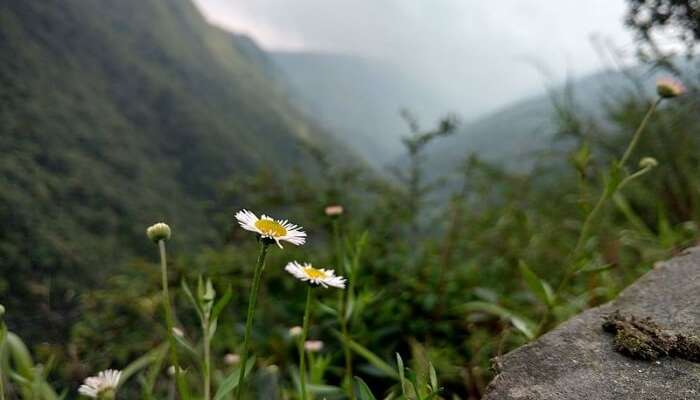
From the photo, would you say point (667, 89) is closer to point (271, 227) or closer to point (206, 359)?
point (271, 227)

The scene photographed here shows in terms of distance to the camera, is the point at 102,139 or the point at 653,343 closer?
the point at 653,343

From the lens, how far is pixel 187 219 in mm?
25703

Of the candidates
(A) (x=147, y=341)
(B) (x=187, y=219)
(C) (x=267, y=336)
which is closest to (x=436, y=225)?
(C) (x=267, y=336)

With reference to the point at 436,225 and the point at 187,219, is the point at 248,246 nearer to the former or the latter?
the point at 436,225

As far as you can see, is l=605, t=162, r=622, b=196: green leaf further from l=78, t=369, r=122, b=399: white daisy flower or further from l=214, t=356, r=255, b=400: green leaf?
l=78, t=369, r=122, b=399: white daisy flower

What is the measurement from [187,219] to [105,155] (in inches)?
282

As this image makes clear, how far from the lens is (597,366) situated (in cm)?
83

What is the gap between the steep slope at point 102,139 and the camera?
38.1ft

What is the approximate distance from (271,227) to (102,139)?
32.6 meters

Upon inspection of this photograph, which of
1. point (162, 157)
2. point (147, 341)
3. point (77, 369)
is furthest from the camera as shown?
point (162, 157)

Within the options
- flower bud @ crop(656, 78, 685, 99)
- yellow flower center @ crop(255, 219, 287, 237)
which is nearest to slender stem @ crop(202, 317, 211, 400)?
yellow flower center @ crop(255, 219, 287, 237)

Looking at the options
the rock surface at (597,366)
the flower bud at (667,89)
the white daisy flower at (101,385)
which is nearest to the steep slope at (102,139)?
the white daisy flower at (101,385)

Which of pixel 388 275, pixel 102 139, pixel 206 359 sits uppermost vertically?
pixel 102 139

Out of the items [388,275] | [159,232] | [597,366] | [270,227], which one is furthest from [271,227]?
[388,275]
